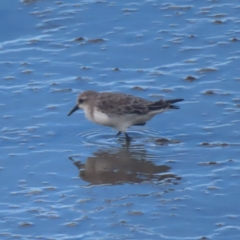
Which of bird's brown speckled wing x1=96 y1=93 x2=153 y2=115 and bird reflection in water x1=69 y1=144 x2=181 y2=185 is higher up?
bird's brown speckled wing x1=96 y1=93 x2=153 y2=115

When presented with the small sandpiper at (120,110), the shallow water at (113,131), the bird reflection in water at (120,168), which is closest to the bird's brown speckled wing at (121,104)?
the small sandpiper at (120,110)

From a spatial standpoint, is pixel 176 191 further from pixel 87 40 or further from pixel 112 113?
pixel 87 40

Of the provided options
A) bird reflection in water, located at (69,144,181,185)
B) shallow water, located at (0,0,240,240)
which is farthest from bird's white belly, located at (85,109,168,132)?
bird reflection in water, located at (69,144,181,185)

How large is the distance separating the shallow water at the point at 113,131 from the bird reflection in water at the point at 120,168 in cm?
1

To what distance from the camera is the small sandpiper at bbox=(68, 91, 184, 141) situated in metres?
10.4

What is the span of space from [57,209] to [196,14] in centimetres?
555

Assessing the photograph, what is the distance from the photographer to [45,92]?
37.4ft

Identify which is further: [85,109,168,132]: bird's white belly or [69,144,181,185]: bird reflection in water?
[85,109,168,132]: bird's white belly

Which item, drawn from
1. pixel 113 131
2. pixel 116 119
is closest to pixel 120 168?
pixel 116 119

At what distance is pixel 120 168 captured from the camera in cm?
969

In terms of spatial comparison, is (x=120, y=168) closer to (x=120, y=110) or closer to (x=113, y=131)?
(x=120, y=110)

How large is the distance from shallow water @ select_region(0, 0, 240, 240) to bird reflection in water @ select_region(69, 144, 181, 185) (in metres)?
0.01

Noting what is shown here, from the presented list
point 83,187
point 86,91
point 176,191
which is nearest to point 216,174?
point 176,191

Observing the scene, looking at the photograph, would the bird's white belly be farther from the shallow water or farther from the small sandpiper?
the shallow water
